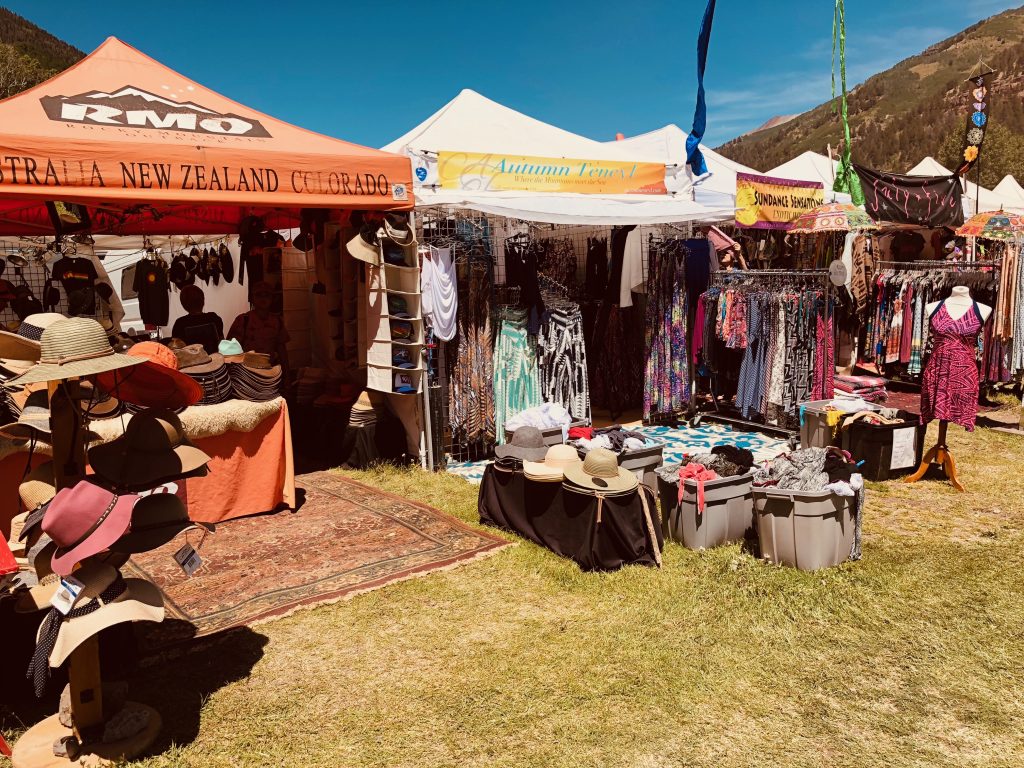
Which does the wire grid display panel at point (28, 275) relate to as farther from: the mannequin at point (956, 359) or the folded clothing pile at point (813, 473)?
the mannequin at point (956, 359)

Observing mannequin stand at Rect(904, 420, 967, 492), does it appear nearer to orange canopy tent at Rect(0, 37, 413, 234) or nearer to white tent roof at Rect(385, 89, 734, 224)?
white tent roof at Rect(385, 89, 734, 224)

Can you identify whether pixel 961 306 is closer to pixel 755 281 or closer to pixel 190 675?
pixel 755 281

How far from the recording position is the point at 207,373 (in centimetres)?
523

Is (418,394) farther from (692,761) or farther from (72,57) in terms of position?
(72,57)

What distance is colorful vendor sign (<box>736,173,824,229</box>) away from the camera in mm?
9047

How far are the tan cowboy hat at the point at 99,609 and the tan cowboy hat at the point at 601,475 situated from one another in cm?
243

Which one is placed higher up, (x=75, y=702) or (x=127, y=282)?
(x=127, y=282)

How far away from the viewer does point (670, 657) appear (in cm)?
339

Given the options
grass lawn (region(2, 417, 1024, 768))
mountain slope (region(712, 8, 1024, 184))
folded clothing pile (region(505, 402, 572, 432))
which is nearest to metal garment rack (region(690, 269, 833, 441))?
folded clothing pile (region(505, 402, 572, 432))

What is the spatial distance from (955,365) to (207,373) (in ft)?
18.1

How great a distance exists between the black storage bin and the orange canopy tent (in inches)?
163

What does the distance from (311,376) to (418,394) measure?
1.90m

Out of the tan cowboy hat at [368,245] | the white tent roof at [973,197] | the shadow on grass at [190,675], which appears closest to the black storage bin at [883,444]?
the tan cowboy hat at [368,245]

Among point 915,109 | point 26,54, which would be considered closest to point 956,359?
point 26,54
